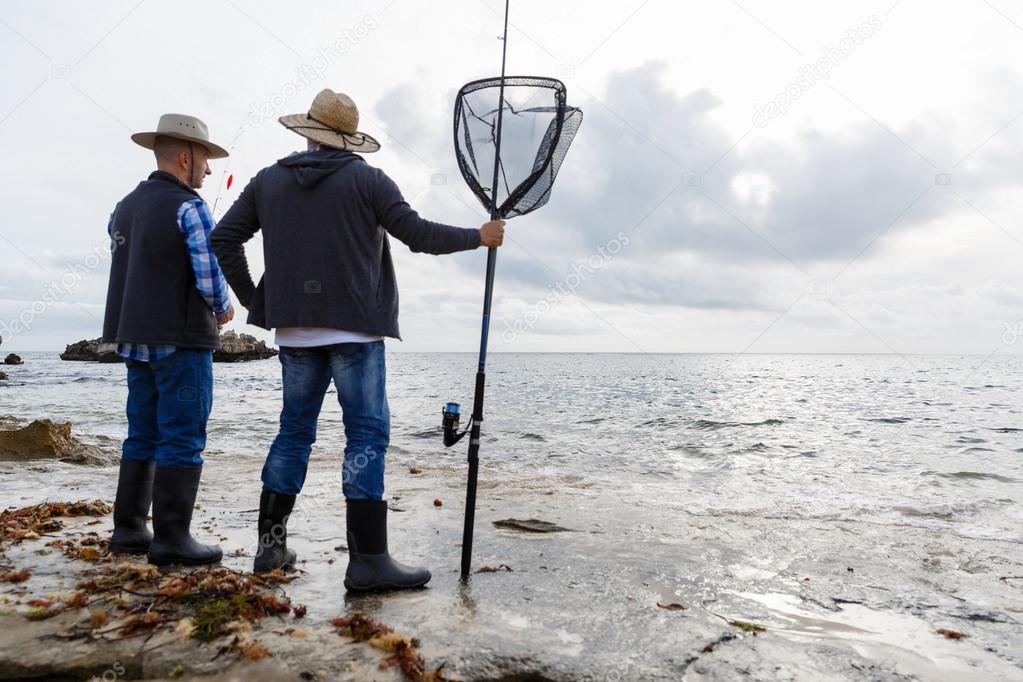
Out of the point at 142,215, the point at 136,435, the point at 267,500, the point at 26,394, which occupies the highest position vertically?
the point at 142,215

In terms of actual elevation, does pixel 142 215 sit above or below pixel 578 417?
above

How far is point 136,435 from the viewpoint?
12.2 feet

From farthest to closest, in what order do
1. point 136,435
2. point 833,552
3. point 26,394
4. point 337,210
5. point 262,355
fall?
point 262,355, point 26,394, point 833,552, point 136,435, point 337,210

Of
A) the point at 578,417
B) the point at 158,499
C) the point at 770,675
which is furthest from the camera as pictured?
the point at 578,417

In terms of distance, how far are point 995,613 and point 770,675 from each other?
2.14 m

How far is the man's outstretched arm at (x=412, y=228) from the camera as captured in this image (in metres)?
3.16

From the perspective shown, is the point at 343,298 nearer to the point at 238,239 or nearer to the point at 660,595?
the point at 238,239

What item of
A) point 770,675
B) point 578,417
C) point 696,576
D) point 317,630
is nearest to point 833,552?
point 696,576

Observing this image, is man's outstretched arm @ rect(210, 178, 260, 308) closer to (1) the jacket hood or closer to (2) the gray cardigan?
(2) the gray cardigan

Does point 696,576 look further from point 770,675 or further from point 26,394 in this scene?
point 26,394

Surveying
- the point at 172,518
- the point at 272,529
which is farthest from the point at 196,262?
the point at 272,529

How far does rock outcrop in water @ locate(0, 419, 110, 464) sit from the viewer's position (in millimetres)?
8445

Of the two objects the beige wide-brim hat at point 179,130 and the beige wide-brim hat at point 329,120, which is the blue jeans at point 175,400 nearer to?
the beige wide-brim hat at point 179,130

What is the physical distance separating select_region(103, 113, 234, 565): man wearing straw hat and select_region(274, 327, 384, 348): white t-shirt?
695 mm
